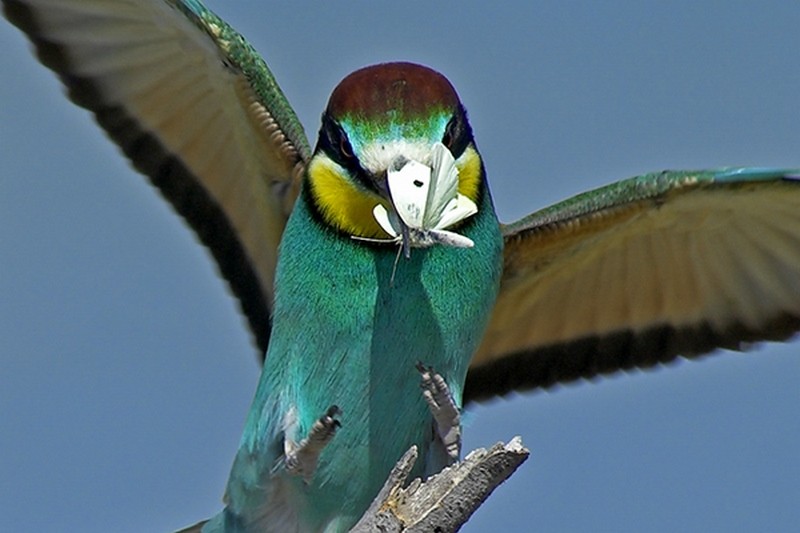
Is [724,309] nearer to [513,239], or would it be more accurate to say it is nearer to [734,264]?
[734,264]

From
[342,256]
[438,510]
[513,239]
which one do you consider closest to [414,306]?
[342,256]

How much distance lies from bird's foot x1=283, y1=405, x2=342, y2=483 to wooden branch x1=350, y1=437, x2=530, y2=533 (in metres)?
0.74

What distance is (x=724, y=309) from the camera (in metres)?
7.85

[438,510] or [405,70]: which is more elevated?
[405,70]

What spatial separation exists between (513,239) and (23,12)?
2211 mm

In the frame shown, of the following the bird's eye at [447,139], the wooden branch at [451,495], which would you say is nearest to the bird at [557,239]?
the bird's eye at [447,139]

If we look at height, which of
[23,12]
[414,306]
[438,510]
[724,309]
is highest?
[23,12]

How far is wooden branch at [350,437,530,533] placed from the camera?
17.9ft

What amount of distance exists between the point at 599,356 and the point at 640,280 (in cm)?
39

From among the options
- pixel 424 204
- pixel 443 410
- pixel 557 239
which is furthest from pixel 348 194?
pixel 557 239

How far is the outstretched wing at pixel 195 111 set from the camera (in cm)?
718

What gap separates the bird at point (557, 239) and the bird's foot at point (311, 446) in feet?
1.56

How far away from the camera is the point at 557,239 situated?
24.0ft

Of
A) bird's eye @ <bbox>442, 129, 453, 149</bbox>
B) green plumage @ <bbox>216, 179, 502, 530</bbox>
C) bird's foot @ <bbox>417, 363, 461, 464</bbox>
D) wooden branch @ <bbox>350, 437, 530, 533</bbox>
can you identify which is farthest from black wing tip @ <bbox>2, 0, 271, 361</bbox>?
wooden branch @ <bbox>350, 437, 530, 533</bbox>
